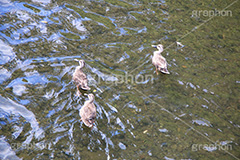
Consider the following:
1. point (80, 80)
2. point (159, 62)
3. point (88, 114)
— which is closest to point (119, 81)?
point (80, 80)

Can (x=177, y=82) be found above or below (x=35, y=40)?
below

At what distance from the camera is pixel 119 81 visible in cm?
761

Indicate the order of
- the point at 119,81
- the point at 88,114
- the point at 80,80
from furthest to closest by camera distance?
the point at 119,81 < the point at 80,80 < the point at 88,114

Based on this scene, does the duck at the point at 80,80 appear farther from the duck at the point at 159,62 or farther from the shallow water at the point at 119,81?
the duck at the point at 159,62

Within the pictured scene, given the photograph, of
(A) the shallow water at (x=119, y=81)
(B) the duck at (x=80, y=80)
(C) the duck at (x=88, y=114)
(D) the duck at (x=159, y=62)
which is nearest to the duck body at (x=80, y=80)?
(B) the duck at (x=80, y=80)

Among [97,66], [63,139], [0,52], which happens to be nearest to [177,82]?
[97,66]

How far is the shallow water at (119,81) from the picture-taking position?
19.2 feet

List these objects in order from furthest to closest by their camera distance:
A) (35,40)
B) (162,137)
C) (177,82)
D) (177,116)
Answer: (35,40) < (177,82) < (177,116) < (162,137)

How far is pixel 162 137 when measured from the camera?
6.16m

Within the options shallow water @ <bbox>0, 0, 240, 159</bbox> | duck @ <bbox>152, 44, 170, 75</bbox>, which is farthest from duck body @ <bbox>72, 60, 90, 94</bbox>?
duck @ <bbox>152, 44, 170, 75</bbox>

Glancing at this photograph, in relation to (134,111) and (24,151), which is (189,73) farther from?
(24,151)

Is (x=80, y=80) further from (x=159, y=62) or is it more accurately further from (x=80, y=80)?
(x=159, y=62)

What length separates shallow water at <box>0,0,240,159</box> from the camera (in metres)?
5.86

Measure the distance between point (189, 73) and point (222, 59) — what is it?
1.74 m
